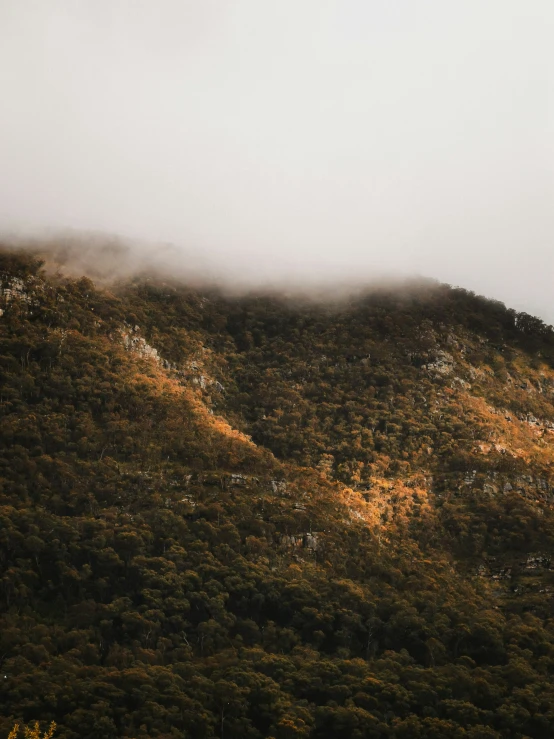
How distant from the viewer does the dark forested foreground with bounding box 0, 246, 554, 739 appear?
75.1m

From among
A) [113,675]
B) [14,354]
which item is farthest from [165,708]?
[14,354]

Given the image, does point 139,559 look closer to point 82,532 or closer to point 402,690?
point 82,532

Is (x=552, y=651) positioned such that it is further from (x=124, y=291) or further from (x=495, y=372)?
(x=124, y=291)

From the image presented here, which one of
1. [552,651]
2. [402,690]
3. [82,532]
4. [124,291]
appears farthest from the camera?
[124,291]

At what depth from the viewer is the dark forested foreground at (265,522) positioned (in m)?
75.1

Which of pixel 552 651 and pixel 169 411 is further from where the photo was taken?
pixel 169 411

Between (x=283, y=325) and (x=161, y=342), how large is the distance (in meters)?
24.5

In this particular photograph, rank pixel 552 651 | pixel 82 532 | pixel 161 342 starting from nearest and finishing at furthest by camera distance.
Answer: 1. pixel 552 651
2. pixel 82 532
3. pixel 161 342

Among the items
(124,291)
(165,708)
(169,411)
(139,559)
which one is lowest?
(165,708)

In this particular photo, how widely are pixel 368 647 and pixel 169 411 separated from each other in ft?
128

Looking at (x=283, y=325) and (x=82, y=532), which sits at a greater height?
(x=283, y=325)

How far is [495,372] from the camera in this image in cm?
13338

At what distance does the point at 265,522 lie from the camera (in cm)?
9581

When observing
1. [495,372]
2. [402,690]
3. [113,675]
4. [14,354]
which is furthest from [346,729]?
[495,372]
